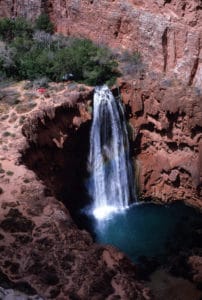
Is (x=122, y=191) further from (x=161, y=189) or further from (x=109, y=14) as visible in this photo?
(x=109, y=14)

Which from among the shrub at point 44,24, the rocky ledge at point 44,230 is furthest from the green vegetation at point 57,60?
the rocky ledge at point 44,230

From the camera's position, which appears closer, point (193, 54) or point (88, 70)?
point (193, 54)

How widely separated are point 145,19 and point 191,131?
6.80 meters

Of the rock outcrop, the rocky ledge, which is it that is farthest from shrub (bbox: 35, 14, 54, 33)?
the rock outcrop

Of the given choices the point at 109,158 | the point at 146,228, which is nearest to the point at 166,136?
the point at 109,158

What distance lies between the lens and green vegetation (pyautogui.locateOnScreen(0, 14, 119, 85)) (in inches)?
1137

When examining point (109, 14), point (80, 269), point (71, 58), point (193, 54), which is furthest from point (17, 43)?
point (80, 269)

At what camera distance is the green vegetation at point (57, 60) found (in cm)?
2888

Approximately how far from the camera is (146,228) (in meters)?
26.7

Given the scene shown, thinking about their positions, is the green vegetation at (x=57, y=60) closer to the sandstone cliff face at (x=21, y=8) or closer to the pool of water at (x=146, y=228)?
the sandstone cliff face at (x=21, y=8)

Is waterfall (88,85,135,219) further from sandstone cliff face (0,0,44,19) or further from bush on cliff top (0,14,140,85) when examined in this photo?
sandstone cliff face (0,0,44,19)

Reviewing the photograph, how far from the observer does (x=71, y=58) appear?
28.9 m

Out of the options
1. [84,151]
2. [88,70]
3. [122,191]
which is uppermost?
[88,70]

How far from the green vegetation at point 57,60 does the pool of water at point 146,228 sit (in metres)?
7.76
